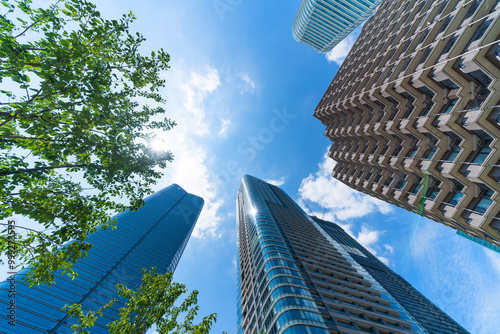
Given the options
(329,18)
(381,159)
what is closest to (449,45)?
(381,159)

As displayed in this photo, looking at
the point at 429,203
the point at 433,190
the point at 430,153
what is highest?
the point at 430,153

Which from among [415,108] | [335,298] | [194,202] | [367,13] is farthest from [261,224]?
[194,202]

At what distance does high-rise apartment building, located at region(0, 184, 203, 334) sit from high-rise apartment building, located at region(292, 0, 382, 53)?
126 meters

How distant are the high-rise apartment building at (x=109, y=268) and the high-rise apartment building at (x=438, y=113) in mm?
59328

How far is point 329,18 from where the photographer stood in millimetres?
87562

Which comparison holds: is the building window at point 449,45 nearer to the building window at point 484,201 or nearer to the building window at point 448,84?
the building window at point 448,84

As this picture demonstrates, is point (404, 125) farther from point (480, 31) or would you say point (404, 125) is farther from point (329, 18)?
point (329, 18)

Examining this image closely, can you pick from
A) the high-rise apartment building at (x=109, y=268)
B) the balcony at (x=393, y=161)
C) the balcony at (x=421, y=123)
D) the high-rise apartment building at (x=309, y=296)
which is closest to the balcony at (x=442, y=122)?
the balcony at (x=421, y=123)

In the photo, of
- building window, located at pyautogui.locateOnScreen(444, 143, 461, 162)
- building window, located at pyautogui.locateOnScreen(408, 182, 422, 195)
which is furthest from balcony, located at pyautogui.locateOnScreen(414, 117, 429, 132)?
building window, located at pyautogui.locateOnScreen(408, 182, 422, 195)

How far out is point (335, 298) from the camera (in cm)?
3506

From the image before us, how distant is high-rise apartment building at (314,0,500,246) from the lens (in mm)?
13319

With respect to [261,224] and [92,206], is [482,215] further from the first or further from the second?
[261,224]

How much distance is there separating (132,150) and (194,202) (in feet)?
633

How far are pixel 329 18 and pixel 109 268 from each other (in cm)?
15214
